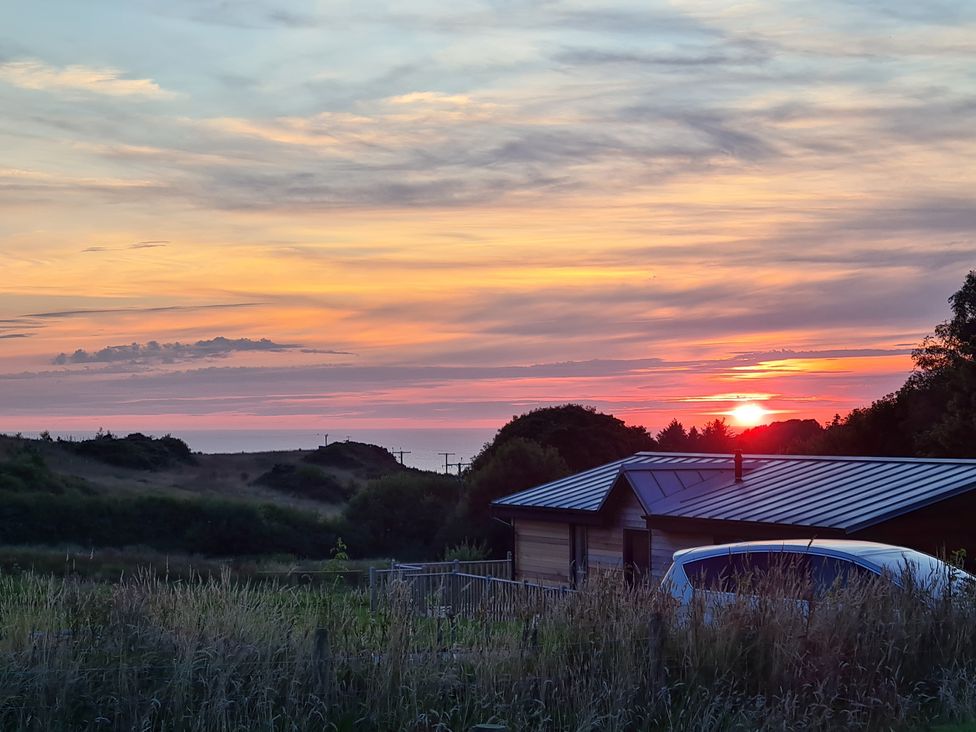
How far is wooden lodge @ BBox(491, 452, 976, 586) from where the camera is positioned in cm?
1914

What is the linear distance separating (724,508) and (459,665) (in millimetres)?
13031

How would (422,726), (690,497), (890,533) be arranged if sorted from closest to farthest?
(422,726) < (890,533) < (690,497)

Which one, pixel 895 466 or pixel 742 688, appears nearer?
pixel 742 688

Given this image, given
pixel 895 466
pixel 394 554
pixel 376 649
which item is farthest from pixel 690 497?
pixel 394 554

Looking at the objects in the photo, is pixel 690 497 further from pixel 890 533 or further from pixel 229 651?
pixel 229 651

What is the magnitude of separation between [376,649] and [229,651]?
1.17 meters

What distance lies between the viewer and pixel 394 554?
43.0 m

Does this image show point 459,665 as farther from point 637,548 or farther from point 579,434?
point 579,434

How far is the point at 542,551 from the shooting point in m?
27.1

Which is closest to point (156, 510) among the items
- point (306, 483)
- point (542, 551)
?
point (306, 483)

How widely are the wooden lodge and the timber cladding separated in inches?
0.9

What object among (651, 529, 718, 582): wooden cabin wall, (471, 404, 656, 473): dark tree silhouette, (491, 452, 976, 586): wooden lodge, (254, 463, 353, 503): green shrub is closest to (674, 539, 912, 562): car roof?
(491, 452, 976, 586): wooden lodge

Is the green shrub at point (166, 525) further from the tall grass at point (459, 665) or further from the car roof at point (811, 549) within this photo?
the tall grass at point (459, 665)

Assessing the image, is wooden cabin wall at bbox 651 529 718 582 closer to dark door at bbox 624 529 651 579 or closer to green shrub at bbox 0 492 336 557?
dark door at bbox 624 529 651 579
